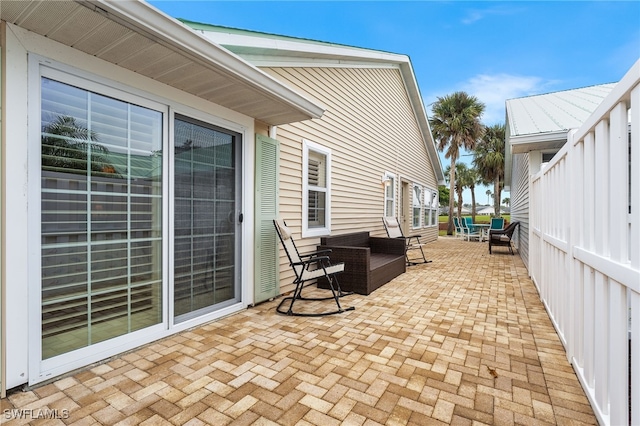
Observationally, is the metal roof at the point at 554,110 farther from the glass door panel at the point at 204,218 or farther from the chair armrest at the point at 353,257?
the glass door panel at the point at 204,218

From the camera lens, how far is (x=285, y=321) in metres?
3.17

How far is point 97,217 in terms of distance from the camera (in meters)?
2.30

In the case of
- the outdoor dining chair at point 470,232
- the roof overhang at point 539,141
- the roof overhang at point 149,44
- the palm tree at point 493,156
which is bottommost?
the outdoor dining chair at point 470,232

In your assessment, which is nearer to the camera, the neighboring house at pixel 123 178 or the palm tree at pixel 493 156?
the neighboring house at pixel 123 178

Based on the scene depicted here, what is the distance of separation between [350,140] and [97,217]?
4.67m

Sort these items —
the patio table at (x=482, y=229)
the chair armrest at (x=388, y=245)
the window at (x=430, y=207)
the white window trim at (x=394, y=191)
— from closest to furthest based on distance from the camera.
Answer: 1. the chair armrest at (x=388, y=245)
2. the white window trim at (x=394, y=191)
3. the window at (x=430, y=207)
4. the patio table at (x=482, y=229)

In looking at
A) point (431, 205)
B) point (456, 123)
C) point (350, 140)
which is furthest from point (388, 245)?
point (456, 123)

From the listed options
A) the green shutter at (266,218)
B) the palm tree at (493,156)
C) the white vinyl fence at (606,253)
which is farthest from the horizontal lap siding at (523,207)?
the palm tree at (493,156)

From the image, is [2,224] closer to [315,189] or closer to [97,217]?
[97,217]

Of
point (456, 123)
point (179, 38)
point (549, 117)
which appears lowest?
point (179, 38)

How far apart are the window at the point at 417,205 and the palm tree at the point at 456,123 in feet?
19.4

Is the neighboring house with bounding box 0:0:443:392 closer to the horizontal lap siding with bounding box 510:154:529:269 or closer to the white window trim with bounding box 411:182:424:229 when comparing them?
the horizontal lap siding with bounding box 510:154:529:269

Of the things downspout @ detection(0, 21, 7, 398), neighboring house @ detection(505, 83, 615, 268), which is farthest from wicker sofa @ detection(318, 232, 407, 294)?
downspout @ detection(0, 21, 7, 398)

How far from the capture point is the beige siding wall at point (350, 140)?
4.50m
